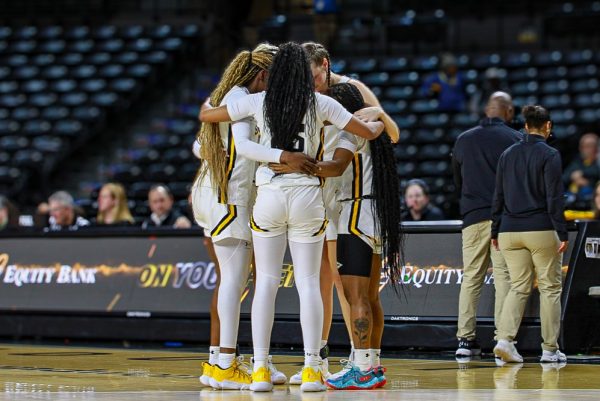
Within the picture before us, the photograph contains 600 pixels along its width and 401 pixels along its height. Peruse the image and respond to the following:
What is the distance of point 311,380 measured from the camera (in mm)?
6039

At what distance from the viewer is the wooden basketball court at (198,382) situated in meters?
5.84

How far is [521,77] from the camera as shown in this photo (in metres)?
18.4

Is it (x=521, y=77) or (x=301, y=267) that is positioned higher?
(x=521, y=77)

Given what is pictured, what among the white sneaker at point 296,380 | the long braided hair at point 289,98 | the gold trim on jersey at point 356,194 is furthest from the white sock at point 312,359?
the long braided hair at point 289,98

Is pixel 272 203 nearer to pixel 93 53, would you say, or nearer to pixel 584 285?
pixel 584 285

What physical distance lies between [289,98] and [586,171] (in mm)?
8215

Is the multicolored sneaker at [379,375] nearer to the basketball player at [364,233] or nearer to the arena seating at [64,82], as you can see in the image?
the basketball player at [364,233]

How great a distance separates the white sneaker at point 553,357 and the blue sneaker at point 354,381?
7.33ft

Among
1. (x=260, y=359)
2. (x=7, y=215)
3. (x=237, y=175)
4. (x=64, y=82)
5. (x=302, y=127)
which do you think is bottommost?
(x=260, y=359)

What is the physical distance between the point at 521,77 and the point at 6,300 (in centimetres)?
998

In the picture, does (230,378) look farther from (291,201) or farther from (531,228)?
(531,228)

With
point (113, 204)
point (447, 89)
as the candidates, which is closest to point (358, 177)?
point (113, 204)

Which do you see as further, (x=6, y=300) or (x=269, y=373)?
(x=6, y=300)

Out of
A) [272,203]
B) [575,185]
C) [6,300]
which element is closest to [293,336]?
[6,300]
